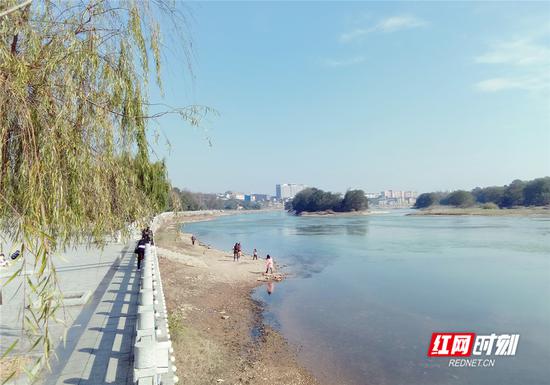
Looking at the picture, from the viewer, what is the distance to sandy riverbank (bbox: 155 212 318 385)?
10.0 metres

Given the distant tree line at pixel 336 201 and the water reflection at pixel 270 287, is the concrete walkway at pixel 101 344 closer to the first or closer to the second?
the water reflection at pixel 270 287

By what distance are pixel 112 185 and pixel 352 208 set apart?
430ft

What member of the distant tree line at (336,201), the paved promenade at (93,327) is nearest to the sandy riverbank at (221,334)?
the paved promenade at (93,327)

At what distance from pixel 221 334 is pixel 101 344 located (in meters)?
6.71

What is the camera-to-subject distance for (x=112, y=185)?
14.0 ft

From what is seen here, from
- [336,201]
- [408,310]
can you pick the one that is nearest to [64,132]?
[408,310]

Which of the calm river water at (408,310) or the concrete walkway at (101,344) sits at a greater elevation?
the concrete walkway at (101,344)

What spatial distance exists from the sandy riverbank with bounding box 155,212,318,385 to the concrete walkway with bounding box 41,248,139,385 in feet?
7.20

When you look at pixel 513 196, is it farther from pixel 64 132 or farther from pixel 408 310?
pixel 64 132

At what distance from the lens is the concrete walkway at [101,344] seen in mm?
5652

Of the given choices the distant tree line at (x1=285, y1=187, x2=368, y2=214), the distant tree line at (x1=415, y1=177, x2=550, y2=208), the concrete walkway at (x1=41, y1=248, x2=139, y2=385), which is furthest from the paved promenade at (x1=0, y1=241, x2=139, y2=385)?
the distant tree line at (x1=415, y1=177, x2=550, y2=208)

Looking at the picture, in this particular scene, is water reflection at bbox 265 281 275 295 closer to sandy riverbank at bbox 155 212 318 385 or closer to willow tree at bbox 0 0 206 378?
sandy riverbank at bbox 155 212 318 385

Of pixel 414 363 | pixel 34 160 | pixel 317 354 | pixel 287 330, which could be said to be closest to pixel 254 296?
pixel 287 330

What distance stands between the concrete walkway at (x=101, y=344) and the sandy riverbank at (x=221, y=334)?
219 centimetres
